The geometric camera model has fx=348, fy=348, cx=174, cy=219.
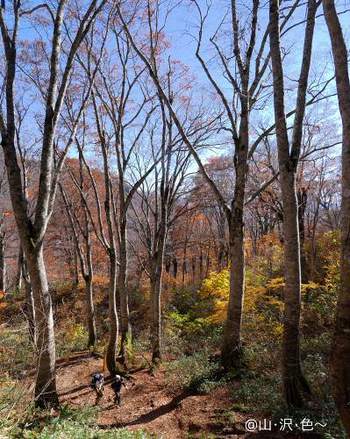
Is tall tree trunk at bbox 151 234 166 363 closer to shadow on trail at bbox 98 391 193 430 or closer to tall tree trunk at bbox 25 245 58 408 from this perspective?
shadow on trail at bbox 98 391 193 430

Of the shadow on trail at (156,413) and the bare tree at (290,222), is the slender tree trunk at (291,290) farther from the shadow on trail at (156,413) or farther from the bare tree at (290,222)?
the shadow on trail at (156,413)

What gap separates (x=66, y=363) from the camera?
1123 cm

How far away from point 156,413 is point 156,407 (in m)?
0.40

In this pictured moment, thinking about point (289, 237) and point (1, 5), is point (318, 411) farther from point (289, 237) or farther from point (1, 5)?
point (1, 5)

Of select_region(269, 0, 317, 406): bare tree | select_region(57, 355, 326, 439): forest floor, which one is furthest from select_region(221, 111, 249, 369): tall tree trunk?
select_region(269, 0, 317, 406): bare tree

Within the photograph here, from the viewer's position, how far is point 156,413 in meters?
6.80

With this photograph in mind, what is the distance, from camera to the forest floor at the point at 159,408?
18.2 ft

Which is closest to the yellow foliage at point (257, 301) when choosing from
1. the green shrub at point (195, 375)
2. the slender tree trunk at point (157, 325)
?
the slender tree trunk at point (157, 325)

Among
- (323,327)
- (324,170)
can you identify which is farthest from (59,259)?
(323,327)

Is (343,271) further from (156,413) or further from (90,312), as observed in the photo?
(90,312)

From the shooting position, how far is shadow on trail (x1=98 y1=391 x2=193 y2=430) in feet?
20.7

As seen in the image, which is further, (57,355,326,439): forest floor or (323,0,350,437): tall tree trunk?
(57,355,326,439): forest floor

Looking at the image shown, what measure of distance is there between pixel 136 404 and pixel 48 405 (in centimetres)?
239

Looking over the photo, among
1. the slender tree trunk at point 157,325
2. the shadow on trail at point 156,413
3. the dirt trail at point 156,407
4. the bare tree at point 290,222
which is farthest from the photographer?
the slender tree trunk at point 157,325
